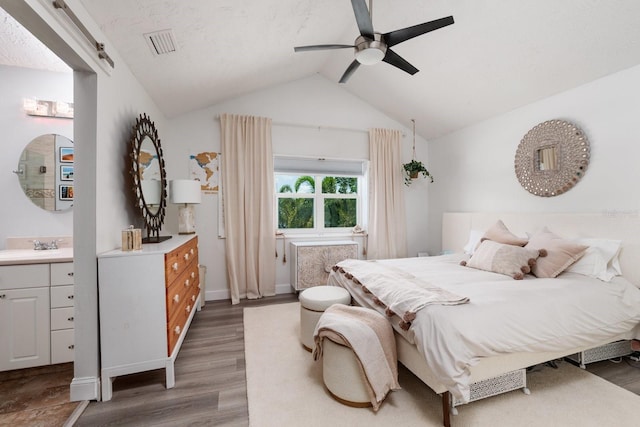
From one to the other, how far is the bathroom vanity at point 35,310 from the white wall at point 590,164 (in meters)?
4.51

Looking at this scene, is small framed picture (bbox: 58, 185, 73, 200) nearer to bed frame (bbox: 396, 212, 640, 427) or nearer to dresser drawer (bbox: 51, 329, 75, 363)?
dresser drawer (bbox: 51, 329, 75, 363)

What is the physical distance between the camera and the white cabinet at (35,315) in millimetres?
1955

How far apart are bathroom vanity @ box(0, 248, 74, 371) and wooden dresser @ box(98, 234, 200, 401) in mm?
615

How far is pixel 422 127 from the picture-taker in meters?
→ 4.45

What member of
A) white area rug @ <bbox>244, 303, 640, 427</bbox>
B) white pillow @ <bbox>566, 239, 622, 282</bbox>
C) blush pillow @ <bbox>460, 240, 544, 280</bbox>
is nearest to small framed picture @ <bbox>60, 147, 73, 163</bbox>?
white area rug @ <bbox>244, 303, 640, 427</bbox>

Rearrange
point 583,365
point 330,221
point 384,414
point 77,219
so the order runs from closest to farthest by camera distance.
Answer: point 384,414, point 77,219, point 583,365, point 330,221

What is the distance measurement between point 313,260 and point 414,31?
2.81 metres

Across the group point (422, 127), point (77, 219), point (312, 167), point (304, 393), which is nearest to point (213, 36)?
point (77, 219)

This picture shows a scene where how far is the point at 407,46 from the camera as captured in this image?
3.02 meters

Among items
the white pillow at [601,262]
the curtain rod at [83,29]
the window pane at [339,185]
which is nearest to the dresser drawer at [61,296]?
the curtain rod at [83,29]

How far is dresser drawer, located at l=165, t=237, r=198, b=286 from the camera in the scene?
192cm

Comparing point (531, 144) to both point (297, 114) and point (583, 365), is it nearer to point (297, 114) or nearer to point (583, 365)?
point (583, 365)

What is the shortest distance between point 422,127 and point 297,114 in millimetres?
2073

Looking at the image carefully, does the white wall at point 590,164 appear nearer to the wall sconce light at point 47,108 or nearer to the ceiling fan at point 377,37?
the ceiling fan at point 377,37
